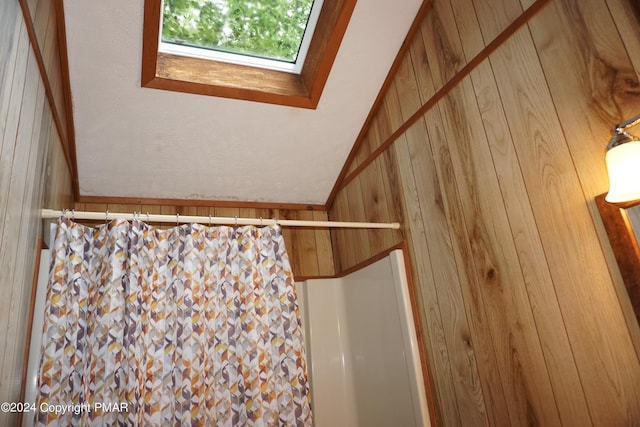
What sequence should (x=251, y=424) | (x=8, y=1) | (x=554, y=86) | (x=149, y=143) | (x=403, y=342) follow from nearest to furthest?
(x=8, y=1)
(x=554, y=86)
(x=251, y=424)
(x=403, y=342)
(x=149, y=143)

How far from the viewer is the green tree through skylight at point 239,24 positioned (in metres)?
1.89

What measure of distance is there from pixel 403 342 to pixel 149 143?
158 centimetres

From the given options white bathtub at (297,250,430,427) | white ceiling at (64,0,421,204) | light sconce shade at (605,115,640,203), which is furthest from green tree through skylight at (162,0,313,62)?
light sconce shade at (605,115,640,203)

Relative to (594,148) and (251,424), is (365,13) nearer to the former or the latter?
(594,148)

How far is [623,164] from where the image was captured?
3.24 ft

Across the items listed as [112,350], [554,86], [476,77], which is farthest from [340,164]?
[112,350]

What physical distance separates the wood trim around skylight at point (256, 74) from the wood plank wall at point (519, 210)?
1.37 ft

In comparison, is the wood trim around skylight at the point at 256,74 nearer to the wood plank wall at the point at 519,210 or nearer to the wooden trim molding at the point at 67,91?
the wooden trim molding at the point at 67,91

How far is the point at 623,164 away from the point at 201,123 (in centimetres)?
177

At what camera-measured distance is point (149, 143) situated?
2109 millimetres

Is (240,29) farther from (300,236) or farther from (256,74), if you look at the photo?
(300,236)

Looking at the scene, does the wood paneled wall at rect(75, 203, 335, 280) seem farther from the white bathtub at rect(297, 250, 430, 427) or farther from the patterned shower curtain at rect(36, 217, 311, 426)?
the patterned shower curtain at rect(36, 217, 311, 426)

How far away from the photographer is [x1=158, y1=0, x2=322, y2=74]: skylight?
6.25 ft

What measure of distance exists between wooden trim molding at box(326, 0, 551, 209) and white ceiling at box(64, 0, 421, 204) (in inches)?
1.8
